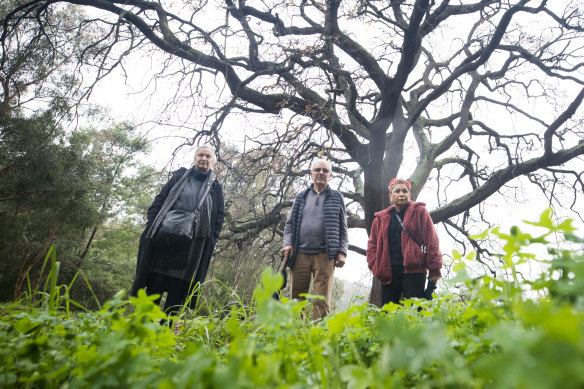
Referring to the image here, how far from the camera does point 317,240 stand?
11.4ft

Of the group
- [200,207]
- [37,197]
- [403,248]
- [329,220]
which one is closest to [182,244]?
[200,207]

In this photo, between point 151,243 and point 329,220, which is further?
point 329,220

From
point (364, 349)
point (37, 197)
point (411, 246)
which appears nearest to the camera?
point (364, 349)

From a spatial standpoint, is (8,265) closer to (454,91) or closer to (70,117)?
(70,117)

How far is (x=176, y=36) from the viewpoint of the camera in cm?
547

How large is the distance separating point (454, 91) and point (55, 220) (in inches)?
507

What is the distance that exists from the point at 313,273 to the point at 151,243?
1.63 m

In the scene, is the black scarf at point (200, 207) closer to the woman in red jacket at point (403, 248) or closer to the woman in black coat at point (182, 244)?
the woman in black coat at point (182, 244)

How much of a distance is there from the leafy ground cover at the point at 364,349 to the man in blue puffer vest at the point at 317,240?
197 centimetres

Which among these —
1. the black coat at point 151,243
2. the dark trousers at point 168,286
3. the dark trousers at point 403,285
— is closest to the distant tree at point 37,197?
the black coat at point 151,243

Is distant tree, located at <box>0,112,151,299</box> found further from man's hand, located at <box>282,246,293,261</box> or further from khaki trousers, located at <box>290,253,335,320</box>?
khaki trousers, located at <box>290,253,335,320</box>

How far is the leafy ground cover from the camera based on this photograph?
389 millimetres

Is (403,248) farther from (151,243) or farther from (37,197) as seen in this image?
(37,197)

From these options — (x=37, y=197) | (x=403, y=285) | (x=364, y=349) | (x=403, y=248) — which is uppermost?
(x=37, y=197)
